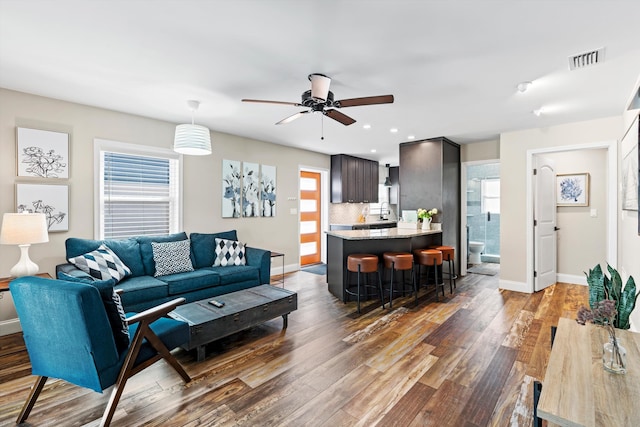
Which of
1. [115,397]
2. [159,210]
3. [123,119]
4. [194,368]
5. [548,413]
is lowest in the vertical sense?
[194,368]

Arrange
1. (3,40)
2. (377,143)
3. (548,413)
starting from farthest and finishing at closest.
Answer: (377,143) < (3,40) < (548,413)

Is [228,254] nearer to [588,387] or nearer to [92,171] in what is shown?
[92,171]

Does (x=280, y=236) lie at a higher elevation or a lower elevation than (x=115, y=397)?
higher

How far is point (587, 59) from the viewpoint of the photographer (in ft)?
8.11

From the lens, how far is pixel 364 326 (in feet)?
11.1

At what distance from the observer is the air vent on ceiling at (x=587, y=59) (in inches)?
94.3

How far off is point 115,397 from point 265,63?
2616 mm

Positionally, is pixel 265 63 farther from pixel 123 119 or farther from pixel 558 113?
pixel 558 113

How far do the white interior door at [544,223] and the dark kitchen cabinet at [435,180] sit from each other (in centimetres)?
129

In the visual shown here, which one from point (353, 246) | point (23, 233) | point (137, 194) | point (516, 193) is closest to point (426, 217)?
point (516, 193)

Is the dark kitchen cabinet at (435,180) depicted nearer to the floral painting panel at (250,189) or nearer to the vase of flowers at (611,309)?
the floral painting panel at (250,189)

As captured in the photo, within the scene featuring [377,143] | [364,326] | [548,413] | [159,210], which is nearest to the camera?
[548,413]

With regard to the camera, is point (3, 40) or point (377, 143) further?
point (377, 143)

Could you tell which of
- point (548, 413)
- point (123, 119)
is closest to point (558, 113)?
point (548, 413)
